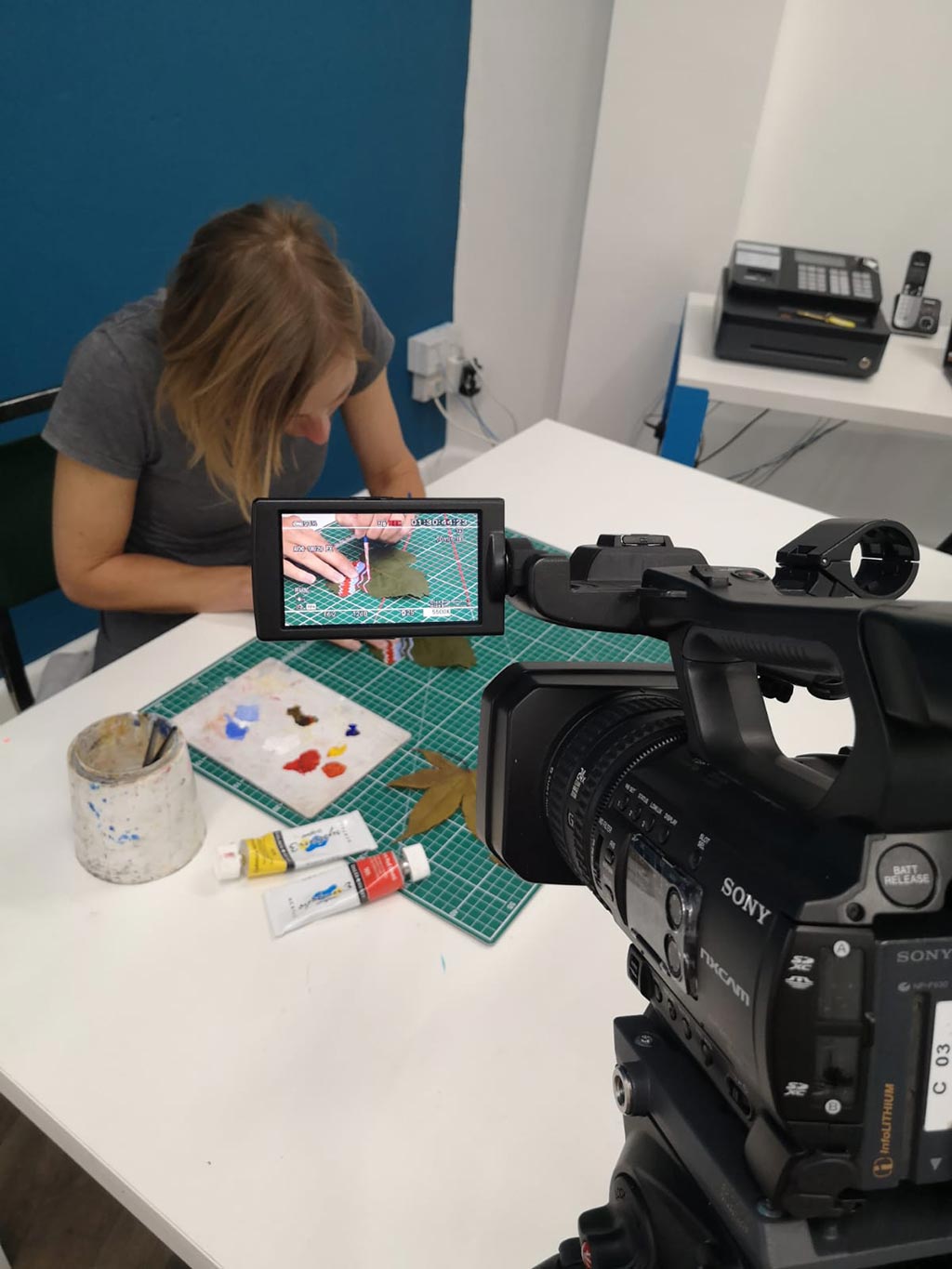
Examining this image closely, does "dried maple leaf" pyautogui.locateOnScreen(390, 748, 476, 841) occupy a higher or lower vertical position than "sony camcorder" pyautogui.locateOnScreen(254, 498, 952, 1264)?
lower

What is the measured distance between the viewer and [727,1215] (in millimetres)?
418

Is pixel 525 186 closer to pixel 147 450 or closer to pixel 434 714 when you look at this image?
pixel 147 450

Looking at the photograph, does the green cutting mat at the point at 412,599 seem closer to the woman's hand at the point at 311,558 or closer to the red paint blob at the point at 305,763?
the woman's hand at the point at 311,558

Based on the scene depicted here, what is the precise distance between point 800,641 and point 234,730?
29.9 inches

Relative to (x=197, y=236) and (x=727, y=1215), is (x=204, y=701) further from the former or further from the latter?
(x=727, y=1215)

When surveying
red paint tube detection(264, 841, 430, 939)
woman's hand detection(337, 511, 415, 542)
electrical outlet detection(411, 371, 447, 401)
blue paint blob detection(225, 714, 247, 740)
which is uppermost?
woman's hand detection(337, 511, 415, 542)

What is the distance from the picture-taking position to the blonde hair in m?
1.08

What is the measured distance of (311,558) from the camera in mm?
556

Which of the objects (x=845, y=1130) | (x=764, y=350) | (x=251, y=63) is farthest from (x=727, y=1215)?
(x=251, y=63)

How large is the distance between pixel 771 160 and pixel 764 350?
2.07ft

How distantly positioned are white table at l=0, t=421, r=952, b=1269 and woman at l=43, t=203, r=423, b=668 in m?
0.36

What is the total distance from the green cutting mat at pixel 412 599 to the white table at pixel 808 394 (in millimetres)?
1509

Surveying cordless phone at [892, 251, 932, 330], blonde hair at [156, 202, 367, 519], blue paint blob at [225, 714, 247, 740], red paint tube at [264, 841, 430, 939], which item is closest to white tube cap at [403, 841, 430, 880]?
red paint tube at [264, 841, 430, 939]

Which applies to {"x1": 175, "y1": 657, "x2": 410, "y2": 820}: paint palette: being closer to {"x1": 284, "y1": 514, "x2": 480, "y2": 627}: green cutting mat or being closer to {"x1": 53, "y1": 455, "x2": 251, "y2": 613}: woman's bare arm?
{"x1": 53, "y1": 455, "x2": 251, "y2": 613}: woman's bare arm
